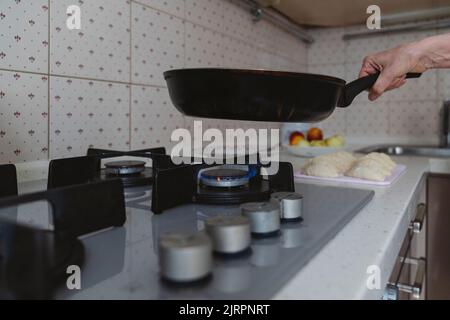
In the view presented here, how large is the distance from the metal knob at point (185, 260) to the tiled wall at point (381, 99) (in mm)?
1681

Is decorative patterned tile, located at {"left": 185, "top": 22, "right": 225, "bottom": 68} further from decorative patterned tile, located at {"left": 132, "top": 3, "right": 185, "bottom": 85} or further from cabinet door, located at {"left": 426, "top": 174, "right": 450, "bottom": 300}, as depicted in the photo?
cabinet door, located at {"left": 426, "top": 174, "right": 450, "bottom": 300}

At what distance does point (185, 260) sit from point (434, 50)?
0.75 metres

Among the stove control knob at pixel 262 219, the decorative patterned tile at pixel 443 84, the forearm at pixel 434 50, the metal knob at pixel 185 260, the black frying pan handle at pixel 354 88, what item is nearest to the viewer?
the metal knob at pixel 185 260

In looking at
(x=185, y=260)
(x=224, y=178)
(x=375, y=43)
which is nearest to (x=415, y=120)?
(x=375, y=43)

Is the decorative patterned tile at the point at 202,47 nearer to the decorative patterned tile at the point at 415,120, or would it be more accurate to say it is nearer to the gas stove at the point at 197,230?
the gas stove at the point at 197,230

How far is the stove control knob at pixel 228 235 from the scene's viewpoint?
13.3 inches

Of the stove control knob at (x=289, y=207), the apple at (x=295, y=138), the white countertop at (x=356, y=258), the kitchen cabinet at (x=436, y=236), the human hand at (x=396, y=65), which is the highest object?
the human hand at (x=396, y=65)

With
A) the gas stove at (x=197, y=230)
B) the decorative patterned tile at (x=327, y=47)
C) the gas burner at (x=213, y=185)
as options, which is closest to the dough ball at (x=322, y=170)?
the gas stove at (x=197, y=230)

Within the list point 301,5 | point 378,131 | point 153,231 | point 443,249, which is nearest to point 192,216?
point 153,231

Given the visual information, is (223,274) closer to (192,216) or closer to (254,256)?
(254,256)

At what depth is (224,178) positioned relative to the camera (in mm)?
590

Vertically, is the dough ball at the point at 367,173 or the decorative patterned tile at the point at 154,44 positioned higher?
the decorative patterned tile at the point at 154,44

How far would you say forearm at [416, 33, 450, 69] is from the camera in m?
0.77
